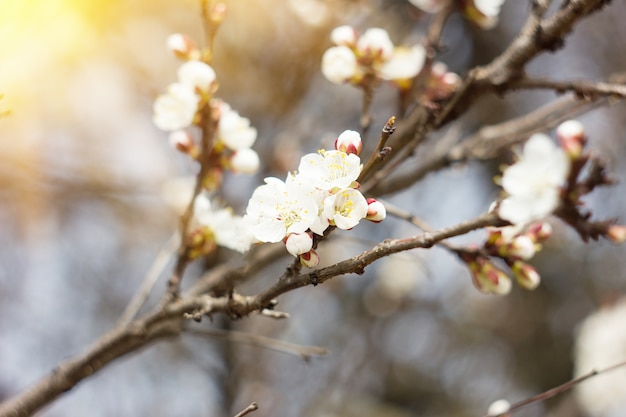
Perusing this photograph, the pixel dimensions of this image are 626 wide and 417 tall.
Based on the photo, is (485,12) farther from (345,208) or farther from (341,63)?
(345,208)

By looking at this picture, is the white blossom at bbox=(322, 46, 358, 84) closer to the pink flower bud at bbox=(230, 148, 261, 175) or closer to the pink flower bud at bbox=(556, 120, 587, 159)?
the pink flower bud at bbox=(230, 148, 261, 175)

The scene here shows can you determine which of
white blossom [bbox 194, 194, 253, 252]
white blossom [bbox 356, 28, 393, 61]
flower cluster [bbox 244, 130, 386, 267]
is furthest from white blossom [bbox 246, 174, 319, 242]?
white blossom [bbox 356, 28, 393, 61]

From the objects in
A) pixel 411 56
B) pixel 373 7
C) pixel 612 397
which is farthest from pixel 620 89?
pixel 612 397

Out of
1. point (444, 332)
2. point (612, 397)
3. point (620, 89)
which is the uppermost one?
point (620, 89)

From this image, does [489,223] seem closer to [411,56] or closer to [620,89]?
[620,89]

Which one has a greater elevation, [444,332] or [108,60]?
[108,60]

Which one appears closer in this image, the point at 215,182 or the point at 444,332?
the point at 215,182

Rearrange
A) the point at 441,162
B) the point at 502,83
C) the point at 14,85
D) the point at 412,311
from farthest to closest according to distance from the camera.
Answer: the point at 412,311
the point at 14,85
the point at 441,162
the point at 502,83
